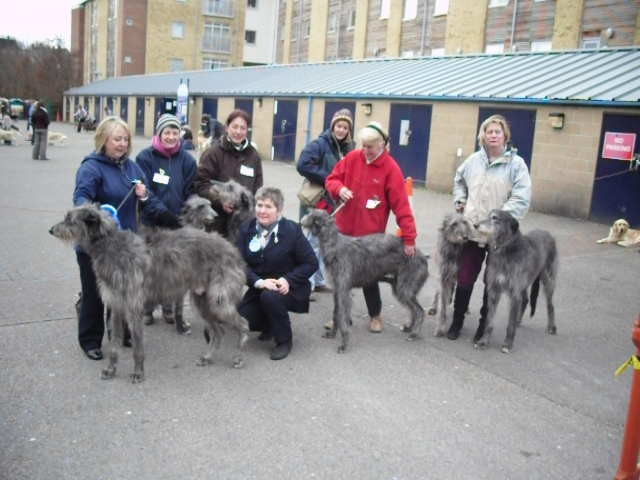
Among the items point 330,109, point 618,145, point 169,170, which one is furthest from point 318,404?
point 330,109

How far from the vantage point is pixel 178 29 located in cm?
6272

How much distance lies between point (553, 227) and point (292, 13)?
39.4 m

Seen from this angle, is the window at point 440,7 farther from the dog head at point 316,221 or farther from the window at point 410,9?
the dog head at point 316,221

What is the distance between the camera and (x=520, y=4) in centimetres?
2694

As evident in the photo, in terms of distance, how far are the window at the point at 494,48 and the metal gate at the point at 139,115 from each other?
2798cm

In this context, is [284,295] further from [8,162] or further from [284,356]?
[8,162]

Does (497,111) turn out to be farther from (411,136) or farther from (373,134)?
(373,134)

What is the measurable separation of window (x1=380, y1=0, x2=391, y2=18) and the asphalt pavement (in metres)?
31.8

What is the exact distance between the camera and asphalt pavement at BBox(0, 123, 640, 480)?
3.69 metres

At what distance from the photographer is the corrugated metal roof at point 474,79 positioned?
605 inches

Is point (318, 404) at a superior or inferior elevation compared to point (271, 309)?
inferior

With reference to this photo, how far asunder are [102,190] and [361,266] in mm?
2495

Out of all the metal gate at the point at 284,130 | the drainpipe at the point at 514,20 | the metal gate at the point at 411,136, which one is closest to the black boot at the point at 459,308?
the metal gate at the point at 411,136

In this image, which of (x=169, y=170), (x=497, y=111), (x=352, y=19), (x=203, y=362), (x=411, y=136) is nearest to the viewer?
(x=203, y=362)
